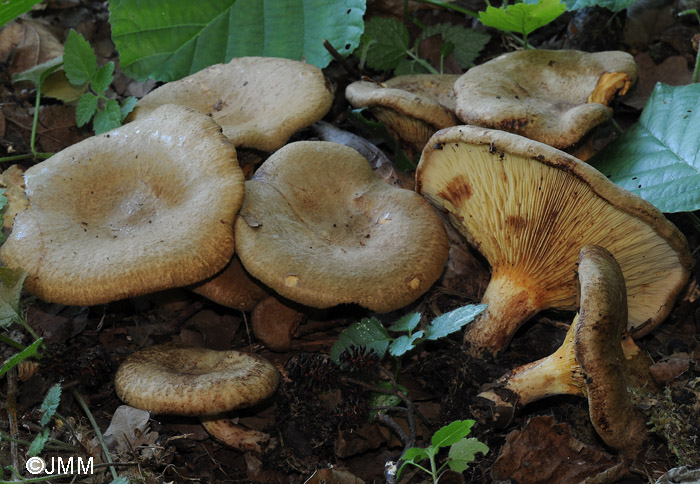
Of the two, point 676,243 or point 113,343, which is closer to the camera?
point 676,243

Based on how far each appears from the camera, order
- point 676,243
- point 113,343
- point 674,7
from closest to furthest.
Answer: point 676,243 → point 113,343 → point 674,7

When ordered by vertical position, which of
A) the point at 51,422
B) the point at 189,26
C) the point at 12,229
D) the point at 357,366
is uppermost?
the point at 189,26

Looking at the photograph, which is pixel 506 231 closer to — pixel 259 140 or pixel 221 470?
pixel 259 140

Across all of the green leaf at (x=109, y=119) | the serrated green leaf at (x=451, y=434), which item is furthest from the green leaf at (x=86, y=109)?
the serrated green leaf at (x=451, y=434)

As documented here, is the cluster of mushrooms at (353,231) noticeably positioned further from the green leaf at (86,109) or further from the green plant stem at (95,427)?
the green leaf at (86,109)

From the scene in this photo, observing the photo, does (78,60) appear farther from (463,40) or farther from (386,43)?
(463,40)

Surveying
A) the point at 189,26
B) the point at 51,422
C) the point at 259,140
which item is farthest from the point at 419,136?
the point at 51,422

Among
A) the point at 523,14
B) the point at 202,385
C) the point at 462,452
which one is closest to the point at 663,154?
the point at 523,14
